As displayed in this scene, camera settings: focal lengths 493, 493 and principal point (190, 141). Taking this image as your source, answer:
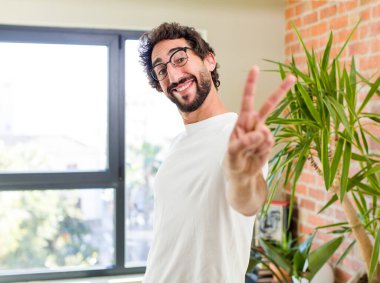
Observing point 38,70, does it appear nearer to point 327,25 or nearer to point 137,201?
point 137,201

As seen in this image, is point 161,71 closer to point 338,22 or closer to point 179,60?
point 179,60

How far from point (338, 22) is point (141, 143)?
1.40 m

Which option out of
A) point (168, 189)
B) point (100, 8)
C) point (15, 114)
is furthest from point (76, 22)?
point (168, 189)

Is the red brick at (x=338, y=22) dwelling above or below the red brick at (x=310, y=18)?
below

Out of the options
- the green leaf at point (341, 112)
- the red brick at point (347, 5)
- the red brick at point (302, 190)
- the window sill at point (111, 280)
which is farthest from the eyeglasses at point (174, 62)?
the window sill at point (111, 280)

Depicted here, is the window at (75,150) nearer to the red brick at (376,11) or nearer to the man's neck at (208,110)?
the red brick at (376,11)

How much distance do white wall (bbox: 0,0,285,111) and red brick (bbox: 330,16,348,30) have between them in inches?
22.9

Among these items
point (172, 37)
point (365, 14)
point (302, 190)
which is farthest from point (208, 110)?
point (302, 190)

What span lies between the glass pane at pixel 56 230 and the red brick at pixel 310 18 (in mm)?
1613

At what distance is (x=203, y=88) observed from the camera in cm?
155

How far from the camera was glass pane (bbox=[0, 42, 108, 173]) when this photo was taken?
9.83ft

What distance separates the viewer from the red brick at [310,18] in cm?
286

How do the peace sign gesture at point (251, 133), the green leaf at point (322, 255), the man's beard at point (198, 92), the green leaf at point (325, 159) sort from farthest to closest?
the green leaf at point (322, 255)
the green leaf at point (325, 159)
the man's beard at point (198, 92)
the peace sign gesture at point (251, 133)

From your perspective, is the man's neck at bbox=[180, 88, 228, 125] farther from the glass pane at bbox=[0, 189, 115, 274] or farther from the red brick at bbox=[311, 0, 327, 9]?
the glass pane at bbox=[0, 189, 115, 274]
